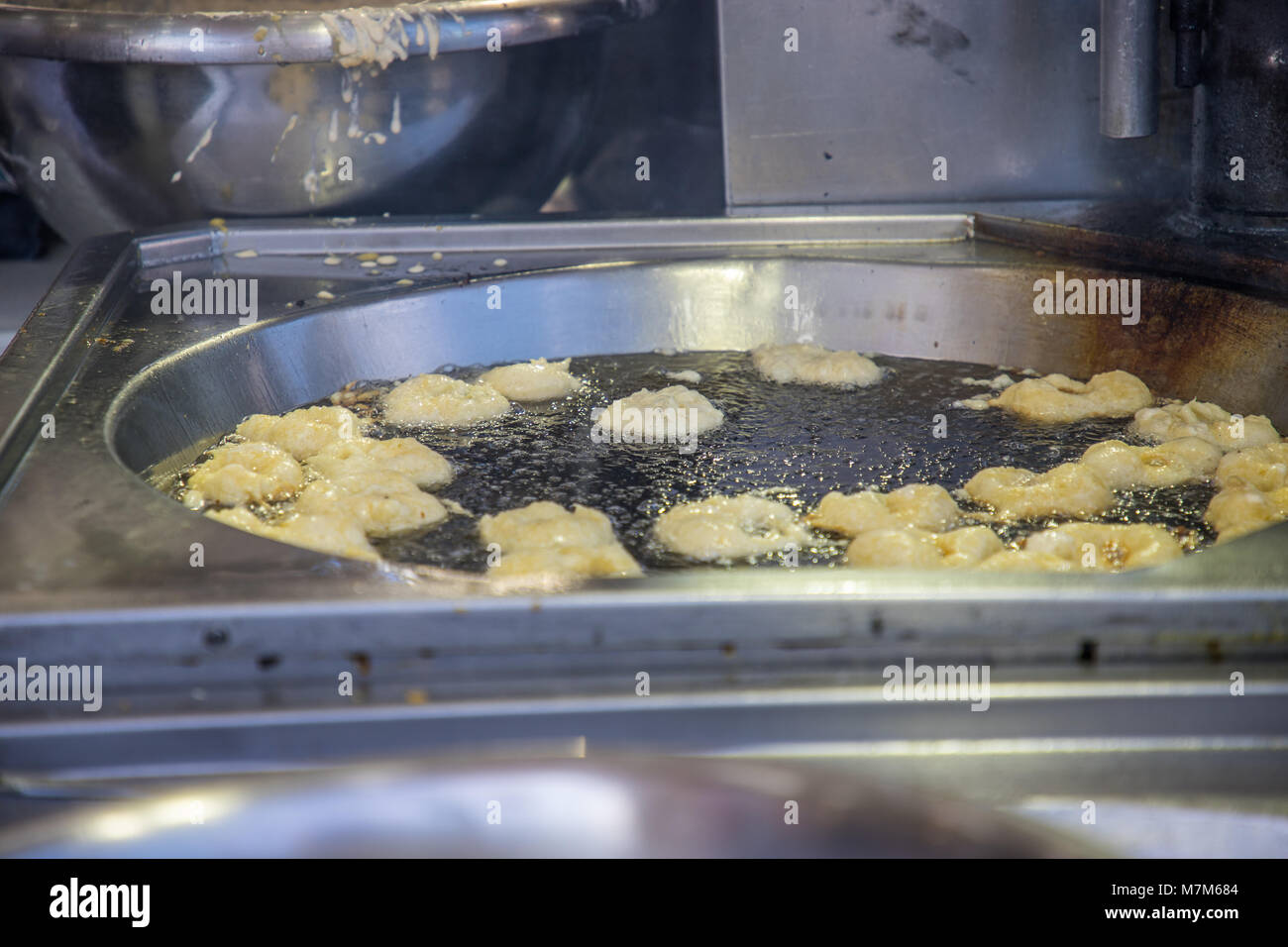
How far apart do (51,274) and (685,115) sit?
1489mm

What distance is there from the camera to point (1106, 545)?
Result: 1.35 m

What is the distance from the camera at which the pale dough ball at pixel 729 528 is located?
141 cm

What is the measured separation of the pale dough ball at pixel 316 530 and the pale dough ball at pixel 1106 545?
764mm

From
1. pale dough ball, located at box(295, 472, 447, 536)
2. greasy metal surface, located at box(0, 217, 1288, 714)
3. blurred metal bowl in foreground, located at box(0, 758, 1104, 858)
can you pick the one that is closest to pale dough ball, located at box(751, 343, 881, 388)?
greasy metal surface, located at box(0, 217, 1288, 714)

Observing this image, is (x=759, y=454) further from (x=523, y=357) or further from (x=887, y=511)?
(x=523, y=357)

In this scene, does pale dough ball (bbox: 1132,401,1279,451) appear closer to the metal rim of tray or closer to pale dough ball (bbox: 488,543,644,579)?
pale dough ball (bbox: 488,543,644,579)

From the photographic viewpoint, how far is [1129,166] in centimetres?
228

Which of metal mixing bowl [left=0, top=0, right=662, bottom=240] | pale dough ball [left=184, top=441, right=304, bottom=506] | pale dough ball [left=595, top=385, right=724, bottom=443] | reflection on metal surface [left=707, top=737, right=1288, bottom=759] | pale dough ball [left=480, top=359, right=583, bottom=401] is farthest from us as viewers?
metal mixing bowl [left=0, top=0, right=662, bottom=240]

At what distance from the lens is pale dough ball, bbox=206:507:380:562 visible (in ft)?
4.45

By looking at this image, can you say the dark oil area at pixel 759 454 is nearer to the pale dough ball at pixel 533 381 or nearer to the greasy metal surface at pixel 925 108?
the pale dough ball at pixel 533 381

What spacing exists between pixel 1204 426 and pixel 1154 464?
0.16 meters

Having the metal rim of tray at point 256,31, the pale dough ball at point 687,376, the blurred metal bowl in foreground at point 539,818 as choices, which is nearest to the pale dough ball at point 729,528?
the pale dough ball at point 687,376

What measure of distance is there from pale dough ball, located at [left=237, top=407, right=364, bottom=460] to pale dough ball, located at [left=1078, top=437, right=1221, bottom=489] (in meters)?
1.06

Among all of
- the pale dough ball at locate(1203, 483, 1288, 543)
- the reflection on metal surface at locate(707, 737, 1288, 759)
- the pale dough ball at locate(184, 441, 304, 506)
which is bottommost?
Result: the reflection on metal surface at locate(707, 737, 1288, 759)
